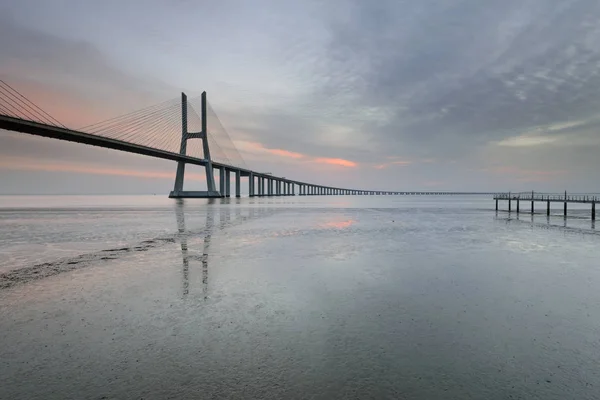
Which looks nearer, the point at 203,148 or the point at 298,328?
the point at 298,328

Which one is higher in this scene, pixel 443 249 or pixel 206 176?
pixel 206 176

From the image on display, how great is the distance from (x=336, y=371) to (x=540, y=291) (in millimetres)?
7913

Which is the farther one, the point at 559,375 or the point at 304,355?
the point at 304,355

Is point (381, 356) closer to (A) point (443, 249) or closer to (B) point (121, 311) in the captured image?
(B) point (121, 311)

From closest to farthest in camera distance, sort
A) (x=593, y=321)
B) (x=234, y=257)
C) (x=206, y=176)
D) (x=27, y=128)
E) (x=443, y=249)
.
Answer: (x=593, y=321) < (x=234, y=257) < (x=443, y=249) < (x=27, y=128) < (x=206, y=176)

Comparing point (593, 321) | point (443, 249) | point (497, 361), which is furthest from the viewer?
point (443, 249)

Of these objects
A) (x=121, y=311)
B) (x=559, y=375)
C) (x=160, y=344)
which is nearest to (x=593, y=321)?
(x=559, y=375)

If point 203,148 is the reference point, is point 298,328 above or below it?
below

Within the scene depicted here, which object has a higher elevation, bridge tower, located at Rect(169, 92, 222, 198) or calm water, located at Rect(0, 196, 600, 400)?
bridge tower, located at Rect(169, 92, 222, 198)

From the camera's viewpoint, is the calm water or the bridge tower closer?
the calm water

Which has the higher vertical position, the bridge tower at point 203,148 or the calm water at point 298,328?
the bridge tower at point 203,148

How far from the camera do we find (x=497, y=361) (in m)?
5.73

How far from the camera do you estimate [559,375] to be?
5289mm

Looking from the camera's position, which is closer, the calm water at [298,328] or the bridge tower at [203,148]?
the calm water at [298,328]
